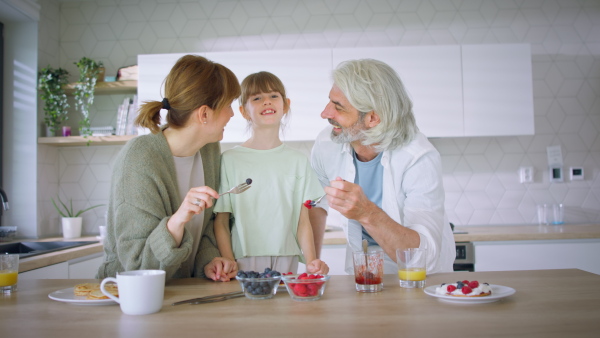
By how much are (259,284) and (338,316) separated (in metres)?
0.27

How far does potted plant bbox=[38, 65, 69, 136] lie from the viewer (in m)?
3.79

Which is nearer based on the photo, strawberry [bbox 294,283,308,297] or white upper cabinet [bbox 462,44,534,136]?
strawberry [bbox 294,283,308,297]

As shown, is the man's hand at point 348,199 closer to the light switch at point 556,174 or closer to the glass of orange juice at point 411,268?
the glass of orange juice at point 411,268

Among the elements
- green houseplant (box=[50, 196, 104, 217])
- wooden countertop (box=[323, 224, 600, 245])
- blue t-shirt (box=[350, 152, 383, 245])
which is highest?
blue t-shirt (box=[350, 152, 383, 245])

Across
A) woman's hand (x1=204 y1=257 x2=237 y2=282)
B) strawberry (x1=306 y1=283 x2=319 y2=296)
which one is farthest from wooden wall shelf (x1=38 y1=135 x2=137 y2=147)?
strawberry (x1=306 y1=283 x2=319 y2=296)

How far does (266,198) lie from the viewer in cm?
208

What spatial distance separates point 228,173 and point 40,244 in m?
2.00

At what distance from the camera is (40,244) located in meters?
3.48

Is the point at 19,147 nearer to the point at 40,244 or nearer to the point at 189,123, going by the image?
the point at 40,244

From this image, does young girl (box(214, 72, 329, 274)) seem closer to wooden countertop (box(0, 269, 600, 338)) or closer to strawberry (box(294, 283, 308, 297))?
wooden countertop (box(0, 269, 600, 338))

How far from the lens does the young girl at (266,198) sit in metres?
2.03

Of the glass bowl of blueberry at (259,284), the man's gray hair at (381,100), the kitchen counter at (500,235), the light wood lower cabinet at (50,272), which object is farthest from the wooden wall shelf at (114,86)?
the glass bowl of blueberry at (259,284)

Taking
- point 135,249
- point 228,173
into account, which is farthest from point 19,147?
point 135,249

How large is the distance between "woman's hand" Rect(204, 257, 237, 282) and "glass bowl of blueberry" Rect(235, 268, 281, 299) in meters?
0.34
